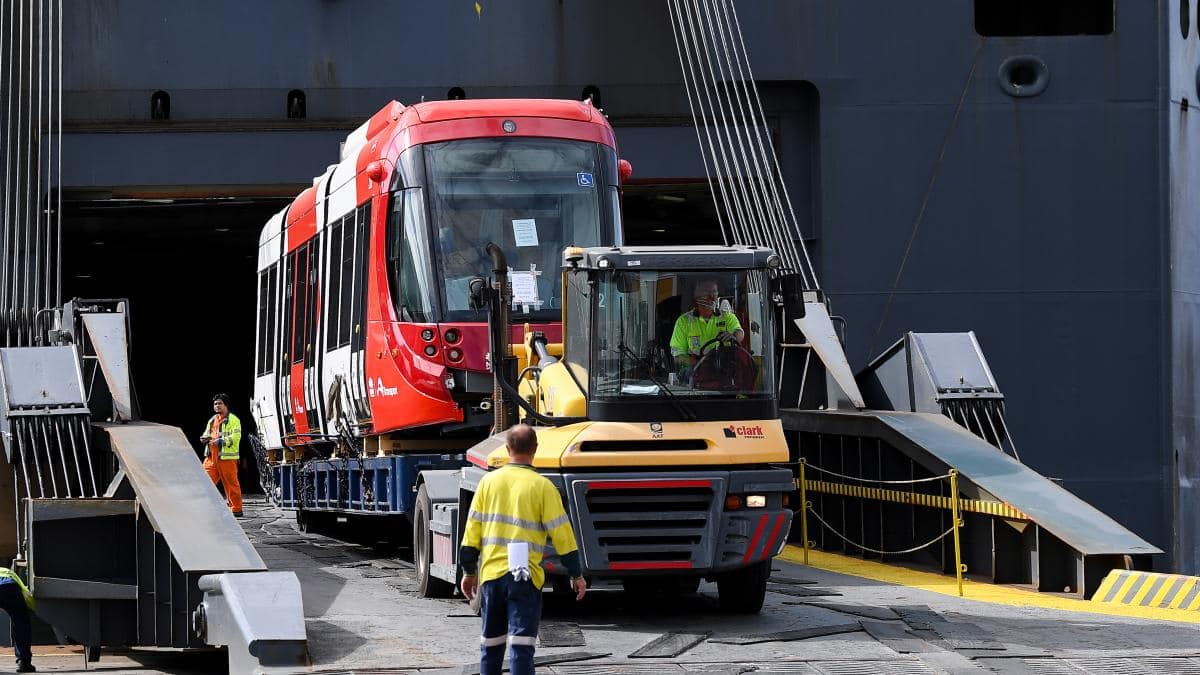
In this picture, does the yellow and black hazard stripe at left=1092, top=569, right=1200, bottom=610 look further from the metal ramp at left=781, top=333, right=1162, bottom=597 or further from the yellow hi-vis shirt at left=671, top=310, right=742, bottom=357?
the yellow hi-vis shirt at left=671, top=310, right=742, bottom=357

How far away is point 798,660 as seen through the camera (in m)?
10.4

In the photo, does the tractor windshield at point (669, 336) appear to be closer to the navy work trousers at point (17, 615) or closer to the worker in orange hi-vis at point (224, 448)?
the navy work trousers at point (17, 615)

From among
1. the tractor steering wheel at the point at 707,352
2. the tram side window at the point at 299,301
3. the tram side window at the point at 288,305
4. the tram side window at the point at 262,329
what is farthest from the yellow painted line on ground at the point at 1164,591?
the tram side window at the point at 262,329

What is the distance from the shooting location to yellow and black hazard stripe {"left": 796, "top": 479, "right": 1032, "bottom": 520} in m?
14.5

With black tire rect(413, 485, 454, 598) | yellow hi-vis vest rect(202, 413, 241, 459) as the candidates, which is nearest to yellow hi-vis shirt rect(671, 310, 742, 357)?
black tire rect(413, 485, 454, 598)

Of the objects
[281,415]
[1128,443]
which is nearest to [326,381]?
[281,415]

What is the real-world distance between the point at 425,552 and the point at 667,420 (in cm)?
282

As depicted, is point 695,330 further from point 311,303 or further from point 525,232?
point 311,303

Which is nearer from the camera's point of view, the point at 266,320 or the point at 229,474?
the point at 266,320

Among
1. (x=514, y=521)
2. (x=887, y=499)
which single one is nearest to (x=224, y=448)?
(x=887, y=499)

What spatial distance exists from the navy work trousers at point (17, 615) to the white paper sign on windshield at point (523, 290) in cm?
451

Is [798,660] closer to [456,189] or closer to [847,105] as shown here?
[456,189]

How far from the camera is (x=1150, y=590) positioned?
13.1 metres

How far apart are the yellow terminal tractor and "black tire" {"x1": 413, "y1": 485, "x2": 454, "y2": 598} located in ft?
4.64
